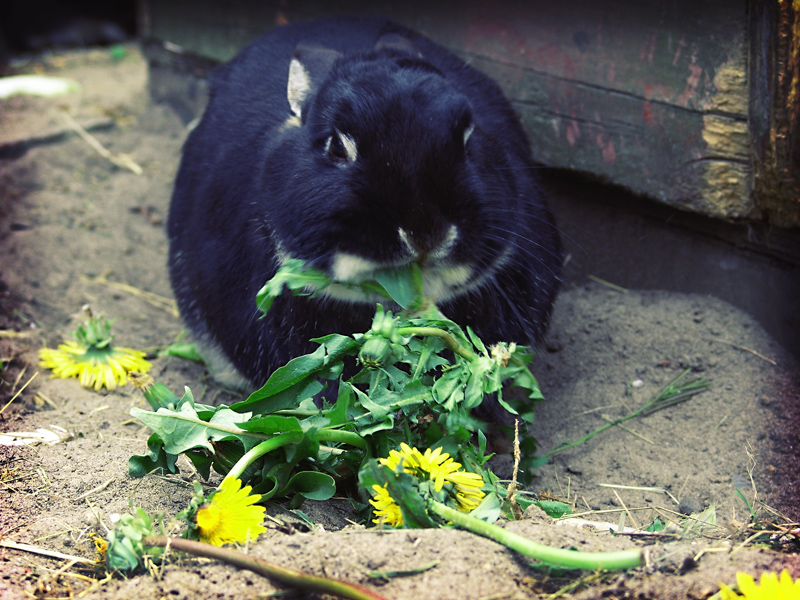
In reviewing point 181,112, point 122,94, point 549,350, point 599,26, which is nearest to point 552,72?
point 599,26

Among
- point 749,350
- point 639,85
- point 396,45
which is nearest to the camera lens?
point 396,45

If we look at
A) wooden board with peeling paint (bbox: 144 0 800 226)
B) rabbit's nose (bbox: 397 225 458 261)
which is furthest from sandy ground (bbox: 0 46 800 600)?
rabbit's nose (bbox: 397 225 458 261)

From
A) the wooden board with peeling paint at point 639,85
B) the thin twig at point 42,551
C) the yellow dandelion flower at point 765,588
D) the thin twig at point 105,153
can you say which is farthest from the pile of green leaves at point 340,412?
the thin twig at point 105,153

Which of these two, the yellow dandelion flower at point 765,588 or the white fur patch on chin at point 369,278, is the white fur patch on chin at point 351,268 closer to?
the white fur patch on chin at point 369,278

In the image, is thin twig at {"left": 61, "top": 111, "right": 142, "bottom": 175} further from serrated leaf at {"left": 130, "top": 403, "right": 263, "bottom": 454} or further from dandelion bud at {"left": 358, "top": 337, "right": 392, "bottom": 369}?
dandelion bud at {"left": 358, "top": 337, "right": 392, "bottom": 369}

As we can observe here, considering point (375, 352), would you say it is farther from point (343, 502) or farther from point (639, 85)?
point (639, 85)

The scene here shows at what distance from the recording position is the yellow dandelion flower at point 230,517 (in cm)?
161

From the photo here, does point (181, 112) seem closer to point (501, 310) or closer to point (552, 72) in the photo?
point (552, 72)

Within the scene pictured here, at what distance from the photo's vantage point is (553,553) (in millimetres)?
1423

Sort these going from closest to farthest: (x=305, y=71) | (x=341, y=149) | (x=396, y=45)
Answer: (x=341, y=149) → (x=305, y=71) → (x=396, y=45)


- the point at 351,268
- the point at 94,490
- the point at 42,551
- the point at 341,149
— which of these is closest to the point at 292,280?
the point at 351,268

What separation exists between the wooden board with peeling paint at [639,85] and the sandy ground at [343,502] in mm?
566

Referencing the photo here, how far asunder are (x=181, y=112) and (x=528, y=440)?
4.12m

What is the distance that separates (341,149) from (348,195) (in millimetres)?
232
